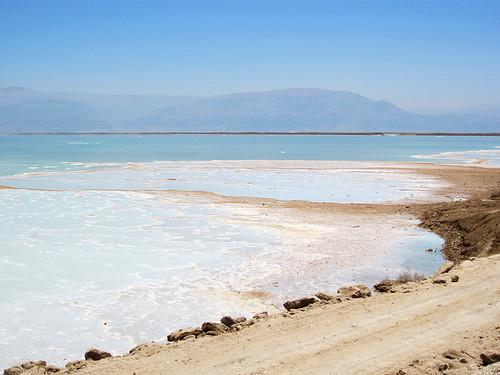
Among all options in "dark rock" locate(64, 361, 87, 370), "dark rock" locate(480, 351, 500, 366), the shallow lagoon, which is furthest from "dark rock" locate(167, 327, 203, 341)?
"dark rock" locate(480, 351, 500, 366)

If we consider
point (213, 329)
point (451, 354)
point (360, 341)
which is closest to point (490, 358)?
point (451, 354)

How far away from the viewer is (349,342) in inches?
226

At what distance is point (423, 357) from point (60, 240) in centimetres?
971

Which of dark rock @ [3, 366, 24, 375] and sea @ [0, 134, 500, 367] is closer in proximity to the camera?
dark rock @ [3, 366, 24, 375]

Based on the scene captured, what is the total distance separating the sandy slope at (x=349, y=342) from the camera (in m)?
5.25

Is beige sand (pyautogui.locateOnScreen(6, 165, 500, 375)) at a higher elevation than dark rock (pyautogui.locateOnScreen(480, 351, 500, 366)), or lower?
lower

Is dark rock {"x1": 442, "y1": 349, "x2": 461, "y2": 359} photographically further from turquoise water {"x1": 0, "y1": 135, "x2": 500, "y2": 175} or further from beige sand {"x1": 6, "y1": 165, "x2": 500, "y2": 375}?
turquoise water {"x1": 0, "y1": 135, "x2": 500, "y2": 175}

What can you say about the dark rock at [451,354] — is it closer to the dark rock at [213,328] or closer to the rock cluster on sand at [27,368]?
the dark rock at [213,328]

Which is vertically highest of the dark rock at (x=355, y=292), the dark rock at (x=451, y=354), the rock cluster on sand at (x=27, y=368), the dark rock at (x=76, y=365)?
the dark rock at (x=451, y=354)

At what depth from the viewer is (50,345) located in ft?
23.4

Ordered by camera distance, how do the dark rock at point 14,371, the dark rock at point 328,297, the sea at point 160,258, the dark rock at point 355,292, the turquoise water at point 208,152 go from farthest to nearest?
1. the turquoise water at point 208,152
2. the sea at point 160,258
3. the dark rock at point 355,292
4. the dark rock at point 328,297
5. the dark rock at point 14,371

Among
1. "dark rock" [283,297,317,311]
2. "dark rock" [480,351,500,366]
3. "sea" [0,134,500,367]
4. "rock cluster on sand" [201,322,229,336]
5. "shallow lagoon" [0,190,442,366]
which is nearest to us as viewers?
"dark rock" [480,351,500,366]

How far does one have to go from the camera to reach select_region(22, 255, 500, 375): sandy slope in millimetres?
5254

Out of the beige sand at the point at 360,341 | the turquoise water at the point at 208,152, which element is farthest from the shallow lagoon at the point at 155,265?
the turquoise water at the point at 208,152
